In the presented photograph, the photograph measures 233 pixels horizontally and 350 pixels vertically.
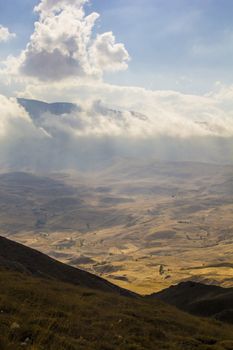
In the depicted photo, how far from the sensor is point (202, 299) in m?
90.2

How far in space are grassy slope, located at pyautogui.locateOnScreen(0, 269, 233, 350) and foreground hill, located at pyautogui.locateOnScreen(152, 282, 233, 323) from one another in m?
33.7

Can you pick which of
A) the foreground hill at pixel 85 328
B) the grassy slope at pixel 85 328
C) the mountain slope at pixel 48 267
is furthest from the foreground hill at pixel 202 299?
the foreground hill at pixel 85 328

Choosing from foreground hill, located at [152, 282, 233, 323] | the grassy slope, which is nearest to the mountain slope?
foreground hill, located at [152, 282, 233, 323]

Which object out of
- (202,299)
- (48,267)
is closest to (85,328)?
(48,267)

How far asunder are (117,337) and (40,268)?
6663cm

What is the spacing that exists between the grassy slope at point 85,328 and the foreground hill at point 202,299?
33.7 m

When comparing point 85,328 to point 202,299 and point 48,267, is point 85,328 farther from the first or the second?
point 202,299

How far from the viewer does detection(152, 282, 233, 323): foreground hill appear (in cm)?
7731

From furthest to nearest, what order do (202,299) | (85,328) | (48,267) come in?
(48,267) → (202,299) → (85,328)

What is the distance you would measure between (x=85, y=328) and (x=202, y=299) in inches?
2733

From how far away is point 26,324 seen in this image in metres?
22.6

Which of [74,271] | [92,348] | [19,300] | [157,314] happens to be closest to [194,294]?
[74,271]

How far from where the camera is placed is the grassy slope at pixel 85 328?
20.9 meters

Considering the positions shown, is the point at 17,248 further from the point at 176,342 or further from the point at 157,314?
the point at 176,342
